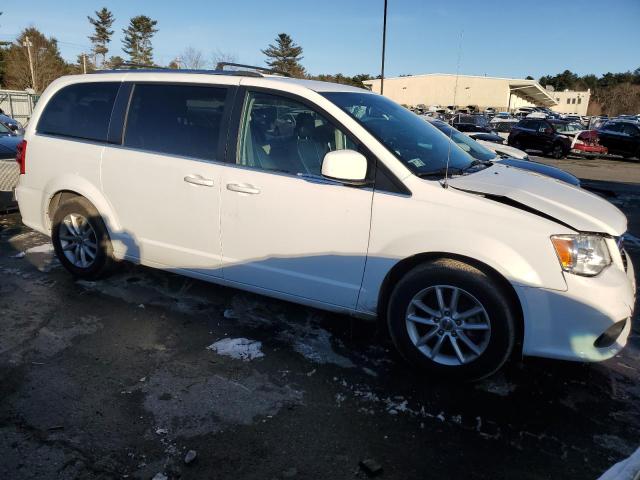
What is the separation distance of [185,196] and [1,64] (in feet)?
210

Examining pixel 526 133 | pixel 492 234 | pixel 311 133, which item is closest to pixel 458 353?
pixel 492 234

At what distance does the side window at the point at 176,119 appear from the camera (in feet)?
12.3

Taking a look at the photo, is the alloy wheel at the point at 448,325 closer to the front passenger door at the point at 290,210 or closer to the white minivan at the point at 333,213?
the white minivan at the point at 333,213

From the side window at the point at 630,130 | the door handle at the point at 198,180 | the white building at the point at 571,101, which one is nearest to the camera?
the door handle at the point at 198,180

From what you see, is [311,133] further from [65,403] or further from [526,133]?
[526,133]

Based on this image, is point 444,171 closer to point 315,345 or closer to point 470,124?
point 315,345

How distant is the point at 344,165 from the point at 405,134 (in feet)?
2.80

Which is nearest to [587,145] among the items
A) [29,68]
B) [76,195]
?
[76,195]

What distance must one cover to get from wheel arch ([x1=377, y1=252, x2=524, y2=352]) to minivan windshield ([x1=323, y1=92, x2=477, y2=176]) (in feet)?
1.85

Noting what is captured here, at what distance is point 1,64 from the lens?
178ft

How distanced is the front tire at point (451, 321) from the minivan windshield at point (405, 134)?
72 centimetres

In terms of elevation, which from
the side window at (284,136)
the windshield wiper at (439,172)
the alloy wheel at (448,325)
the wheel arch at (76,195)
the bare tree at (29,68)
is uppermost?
the bare tree at (29,68)

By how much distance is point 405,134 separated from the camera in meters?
3.66

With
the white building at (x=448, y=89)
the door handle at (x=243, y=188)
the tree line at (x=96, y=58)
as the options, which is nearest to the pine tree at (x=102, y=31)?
the tree line at (x=96, y=58)
